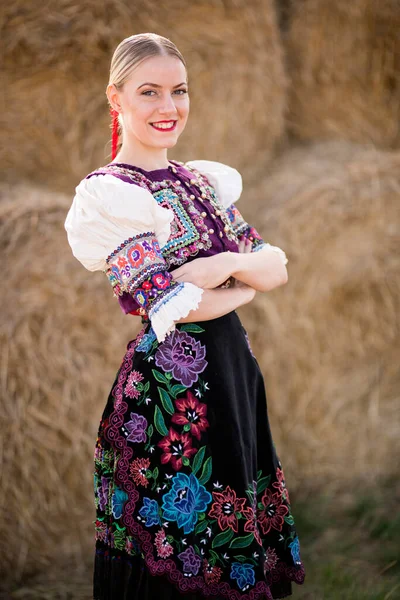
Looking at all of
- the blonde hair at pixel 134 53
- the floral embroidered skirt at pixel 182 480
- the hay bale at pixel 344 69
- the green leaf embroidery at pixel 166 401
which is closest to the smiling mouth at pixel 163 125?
the blonde hair at pixel 134 53

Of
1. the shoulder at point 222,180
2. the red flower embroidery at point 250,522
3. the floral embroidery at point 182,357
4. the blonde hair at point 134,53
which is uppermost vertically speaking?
the blonde hair at point 134,53

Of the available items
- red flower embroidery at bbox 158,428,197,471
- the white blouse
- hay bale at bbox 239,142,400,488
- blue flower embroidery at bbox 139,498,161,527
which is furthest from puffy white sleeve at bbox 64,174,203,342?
hay bale at bbox 239,142,400,488

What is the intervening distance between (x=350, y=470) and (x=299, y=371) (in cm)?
42

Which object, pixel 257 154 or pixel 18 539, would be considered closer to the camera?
pixel 18 539

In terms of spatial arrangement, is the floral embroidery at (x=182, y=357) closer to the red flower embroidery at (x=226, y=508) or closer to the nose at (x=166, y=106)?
the red flower embroidery at (x=226, y=508)

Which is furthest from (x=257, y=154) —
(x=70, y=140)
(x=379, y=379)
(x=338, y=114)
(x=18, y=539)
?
(x=18, y=539)

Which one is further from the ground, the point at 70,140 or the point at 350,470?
the point at 70,140

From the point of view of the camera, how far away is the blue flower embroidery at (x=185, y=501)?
1.62 m

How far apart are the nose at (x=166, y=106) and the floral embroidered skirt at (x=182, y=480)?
43cm

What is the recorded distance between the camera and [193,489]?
1.64m

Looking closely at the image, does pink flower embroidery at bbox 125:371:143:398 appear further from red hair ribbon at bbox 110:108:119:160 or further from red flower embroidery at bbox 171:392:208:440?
red hair ribbon at bbox 110:108:119:160

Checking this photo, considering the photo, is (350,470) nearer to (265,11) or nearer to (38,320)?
(38,320)

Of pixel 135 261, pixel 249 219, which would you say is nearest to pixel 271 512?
pixel 135 261

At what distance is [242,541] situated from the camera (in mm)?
1657
